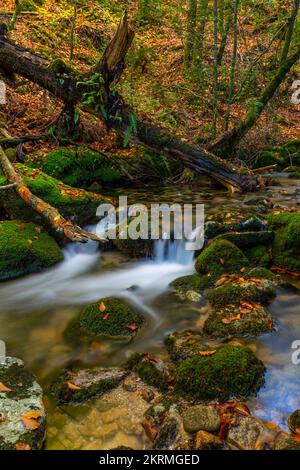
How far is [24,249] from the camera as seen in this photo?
5859 millimetres

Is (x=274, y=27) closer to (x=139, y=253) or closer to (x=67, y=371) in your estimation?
(x=139, y=253)

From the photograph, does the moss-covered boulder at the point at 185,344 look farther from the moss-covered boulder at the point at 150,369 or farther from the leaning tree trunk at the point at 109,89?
the leaning tree trunk at the point at 109,89

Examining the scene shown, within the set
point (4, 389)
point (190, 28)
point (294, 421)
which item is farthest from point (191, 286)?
point (190, 28)

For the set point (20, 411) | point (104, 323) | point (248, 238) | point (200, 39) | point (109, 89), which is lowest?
point (20, 411)

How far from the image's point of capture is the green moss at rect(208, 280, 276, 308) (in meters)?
4.65

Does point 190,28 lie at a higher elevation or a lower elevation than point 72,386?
higher

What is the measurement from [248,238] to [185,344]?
8.39 feet

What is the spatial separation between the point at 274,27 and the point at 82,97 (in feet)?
29.5

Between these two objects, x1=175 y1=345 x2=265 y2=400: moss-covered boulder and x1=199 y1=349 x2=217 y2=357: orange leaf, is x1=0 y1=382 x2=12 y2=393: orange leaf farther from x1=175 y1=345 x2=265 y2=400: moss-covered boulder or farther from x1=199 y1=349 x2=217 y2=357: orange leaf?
x1=199 y1=349 x2=217 y2=357: orange leaf

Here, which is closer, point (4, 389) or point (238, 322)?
point (4, 389)

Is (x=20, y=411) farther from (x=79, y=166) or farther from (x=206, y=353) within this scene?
(x=79, y=166)

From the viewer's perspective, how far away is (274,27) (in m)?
13.3

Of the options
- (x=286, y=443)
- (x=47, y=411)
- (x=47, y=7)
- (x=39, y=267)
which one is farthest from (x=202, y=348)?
(x=47, y=7)
